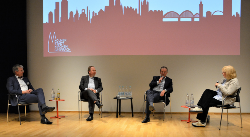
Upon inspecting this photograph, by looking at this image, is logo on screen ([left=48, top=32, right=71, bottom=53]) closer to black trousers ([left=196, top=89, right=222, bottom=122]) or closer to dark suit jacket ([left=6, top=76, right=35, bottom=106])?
dark suit jacket ([left=6, top=76, right=35, bottom=106])

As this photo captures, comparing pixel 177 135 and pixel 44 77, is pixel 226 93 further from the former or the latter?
pixel 44 77

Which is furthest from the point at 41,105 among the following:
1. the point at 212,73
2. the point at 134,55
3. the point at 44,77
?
the point at 212,73

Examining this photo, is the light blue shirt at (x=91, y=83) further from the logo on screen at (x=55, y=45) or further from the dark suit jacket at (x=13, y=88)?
the dark suit jacket at (x=13, y=88)

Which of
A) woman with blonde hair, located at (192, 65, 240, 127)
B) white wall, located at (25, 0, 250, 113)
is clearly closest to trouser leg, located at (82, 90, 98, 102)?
white wall, located at (25, 0, 250, 113)

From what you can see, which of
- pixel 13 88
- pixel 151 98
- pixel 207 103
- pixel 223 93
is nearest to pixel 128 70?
pixel 151 98

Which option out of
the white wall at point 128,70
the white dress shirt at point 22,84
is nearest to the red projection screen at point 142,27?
the white wall at point 128,70

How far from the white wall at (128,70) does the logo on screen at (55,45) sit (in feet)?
0.70

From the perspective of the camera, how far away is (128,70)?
5.69 m

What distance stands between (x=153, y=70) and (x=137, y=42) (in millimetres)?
799

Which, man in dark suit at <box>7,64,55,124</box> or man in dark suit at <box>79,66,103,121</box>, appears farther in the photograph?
man in dark suit at <box>79,66,103,121</box>

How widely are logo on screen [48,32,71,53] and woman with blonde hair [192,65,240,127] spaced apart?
3568mm

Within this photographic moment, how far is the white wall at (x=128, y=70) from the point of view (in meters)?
5.50

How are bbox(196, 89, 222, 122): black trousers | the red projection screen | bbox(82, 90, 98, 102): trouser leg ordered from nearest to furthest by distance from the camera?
bbox(196, 89, 222, 122): black trousers, bbox(82, 90, 98, 102): trouser leg, the red projection screen

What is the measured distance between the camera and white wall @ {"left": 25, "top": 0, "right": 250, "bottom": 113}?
550 cm
